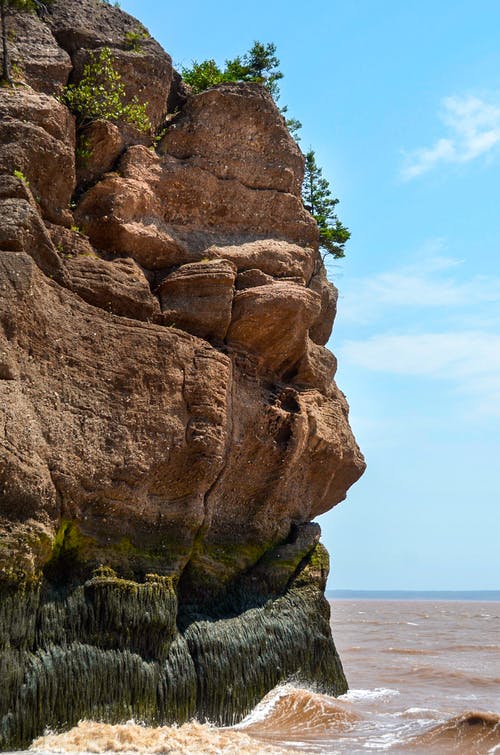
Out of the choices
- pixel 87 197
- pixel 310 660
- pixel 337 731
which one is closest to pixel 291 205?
pixel 87 197

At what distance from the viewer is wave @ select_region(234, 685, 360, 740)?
40.4ft

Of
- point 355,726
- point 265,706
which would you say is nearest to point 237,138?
point 265,706

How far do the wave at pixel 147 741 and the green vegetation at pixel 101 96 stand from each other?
30.7 ft

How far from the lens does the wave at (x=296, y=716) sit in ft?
40.4

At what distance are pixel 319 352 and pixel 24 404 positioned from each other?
7737mm

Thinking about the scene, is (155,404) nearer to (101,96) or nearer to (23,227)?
(23,227)

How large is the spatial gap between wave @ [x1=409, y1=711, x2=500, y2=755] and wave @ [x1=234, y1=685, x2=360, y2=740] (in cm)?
131

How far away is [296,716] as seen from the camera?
41.8 feet

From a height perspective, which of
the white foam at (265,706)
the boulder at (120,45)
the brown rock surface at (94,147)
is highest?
the boulder at (120,45)

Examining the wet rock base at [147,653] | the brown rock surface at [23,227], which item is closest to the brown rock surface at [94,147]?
the brown rock surface at [23,227]

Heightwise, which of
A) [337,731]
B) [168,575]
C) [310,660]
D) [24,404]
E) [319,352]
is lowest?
[337,731]

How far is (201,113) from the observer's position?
51.2ft

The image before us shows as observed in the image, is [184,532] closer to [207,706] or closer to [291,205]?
[207,706]

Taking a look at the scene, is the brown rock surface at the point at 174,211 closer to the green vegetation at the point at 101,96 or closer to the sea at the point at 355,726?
the green vegetation at the point at 101,96
